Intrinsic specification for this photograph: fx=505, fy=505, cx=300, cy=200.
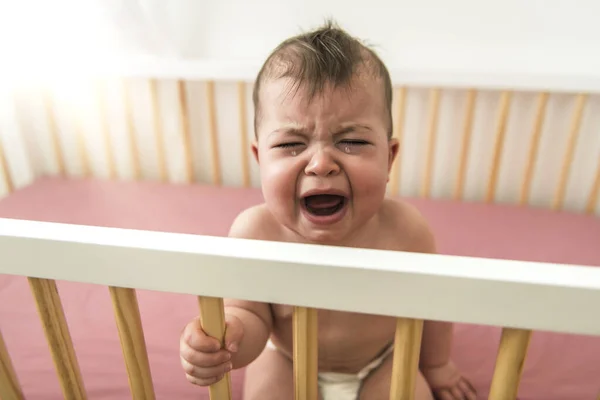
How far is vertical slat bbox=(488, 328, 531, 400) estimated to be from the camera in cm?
40

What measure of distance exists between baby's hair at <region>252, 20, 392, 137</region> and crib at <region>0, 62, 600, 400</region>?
7.8 inches

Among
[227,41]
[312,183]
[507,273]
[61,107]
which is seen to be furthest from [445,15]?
[61,107]

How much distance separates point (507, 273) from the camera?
14.4 inches

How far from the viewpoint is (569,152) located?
3.81ft

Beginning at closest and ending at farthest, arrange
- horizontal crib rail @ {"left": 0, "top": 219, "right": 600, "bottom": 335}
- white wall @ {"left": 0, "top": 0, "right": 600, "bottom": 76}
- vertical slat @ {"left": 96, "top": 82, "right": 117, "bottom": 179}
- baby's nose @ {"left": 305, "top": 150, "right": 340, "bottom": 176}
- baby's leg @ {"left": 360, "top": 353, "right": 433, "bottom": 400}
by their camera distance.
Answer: horizontal crib rail @ {"left": 0, "top": 219, "right": 600, "bottom": 335} < baby's nose @ {"left": 305, "top": 150, "right": 340, "bottom": 176} < baby's leg @ {"left": 360, "top": 353, "right": 433, "bottom": 400} < white wall @ {"left": 0, "top": 0, "right": 600, "bottom": 76} < vertical slat @ {"left": 96, "top": 82, "right": 117, "bottom": 179}

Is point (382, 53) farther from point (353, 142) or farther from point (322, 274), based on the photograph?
point (322, 274)

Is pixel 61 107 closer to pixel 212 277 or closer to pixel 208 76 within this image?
pixel 208 76

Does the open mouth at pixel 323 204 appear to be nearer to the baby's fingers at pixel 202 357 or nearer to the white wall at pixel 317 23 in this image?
the baby's fingers at pixel 202 357

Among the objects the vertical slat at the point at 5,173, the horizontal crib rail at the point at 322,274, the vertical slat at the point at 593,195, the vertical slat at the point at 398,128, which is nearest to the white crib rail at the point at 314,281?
the horizontal crib rail at the point at 322,274

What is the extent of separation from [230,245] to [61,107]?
1232mm

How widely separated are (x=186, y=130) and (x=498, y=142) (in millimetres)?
780

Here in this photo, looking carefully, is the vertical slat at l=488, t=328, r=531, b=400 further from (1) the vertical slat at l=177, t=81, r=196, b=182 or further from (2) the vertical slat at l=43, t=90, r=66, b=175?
(2) the vertical slat at l=43, t=90, r=66, b=175

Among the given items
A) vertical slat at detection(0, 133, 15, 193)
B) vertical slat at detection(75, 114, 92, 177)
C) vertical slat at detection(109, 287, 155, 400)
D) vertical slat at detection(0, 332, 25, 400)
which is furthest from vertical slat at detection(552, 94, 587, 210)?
vertical slat at detection(0, 133, 15, 193)

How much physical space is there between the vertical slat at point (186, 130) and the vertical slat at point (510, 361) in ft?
3.47
